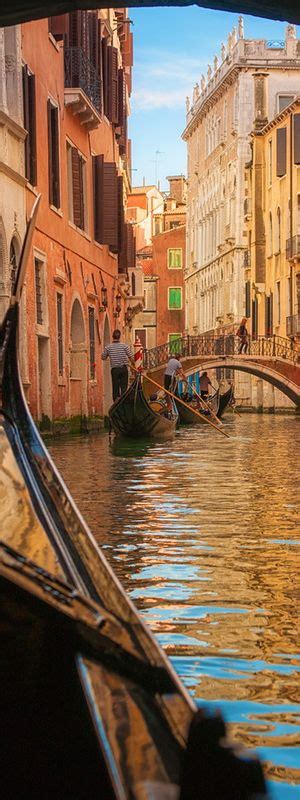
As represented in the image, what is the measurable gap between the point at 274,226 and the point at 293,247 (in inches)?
99.7

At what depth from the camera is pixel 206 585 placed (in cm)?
400

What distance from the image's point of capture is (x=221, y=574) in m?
4.21

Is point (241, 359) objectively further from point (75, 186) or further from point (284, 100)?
point (75, 186)

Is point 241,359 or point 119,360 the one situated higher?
point 119,360

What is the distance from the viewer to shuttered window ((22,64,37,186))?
1238 cm

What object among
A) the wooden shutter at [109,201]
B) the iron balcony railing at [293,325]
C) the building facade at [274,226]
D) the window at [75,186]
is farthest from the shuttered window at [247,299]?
the window at [75,186]

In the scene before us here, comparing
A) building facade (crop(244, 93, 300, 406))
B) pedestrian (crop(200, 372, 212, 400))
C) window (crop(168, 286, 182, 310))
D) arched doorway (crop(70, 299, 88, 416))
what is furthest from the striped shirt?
window (crop(168, 286, 182, 310))

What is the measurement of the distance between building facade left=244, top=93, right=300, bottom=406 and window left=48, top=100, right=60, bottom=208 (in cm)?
1628

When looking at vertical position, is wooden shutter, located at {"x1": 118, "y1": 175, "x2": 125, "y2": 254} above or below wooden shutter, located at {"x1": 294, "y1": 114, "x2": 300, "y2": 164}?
below

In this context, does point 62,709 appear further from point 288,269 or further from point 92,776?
point 288,269

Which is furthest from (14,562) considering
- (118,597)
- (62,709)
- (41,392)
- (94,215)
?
(94,215)

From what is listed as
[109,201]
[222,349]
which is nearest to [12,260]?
[109,201]

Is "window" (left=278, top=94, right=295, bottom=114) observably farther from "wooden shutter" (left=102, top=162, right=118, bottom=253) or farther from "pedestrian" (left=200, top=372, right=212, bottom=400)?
"wooden shutter" (left=102, top=162, right=118, bottom=253)

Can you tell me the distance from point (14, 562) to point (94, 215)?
54.5 ft
